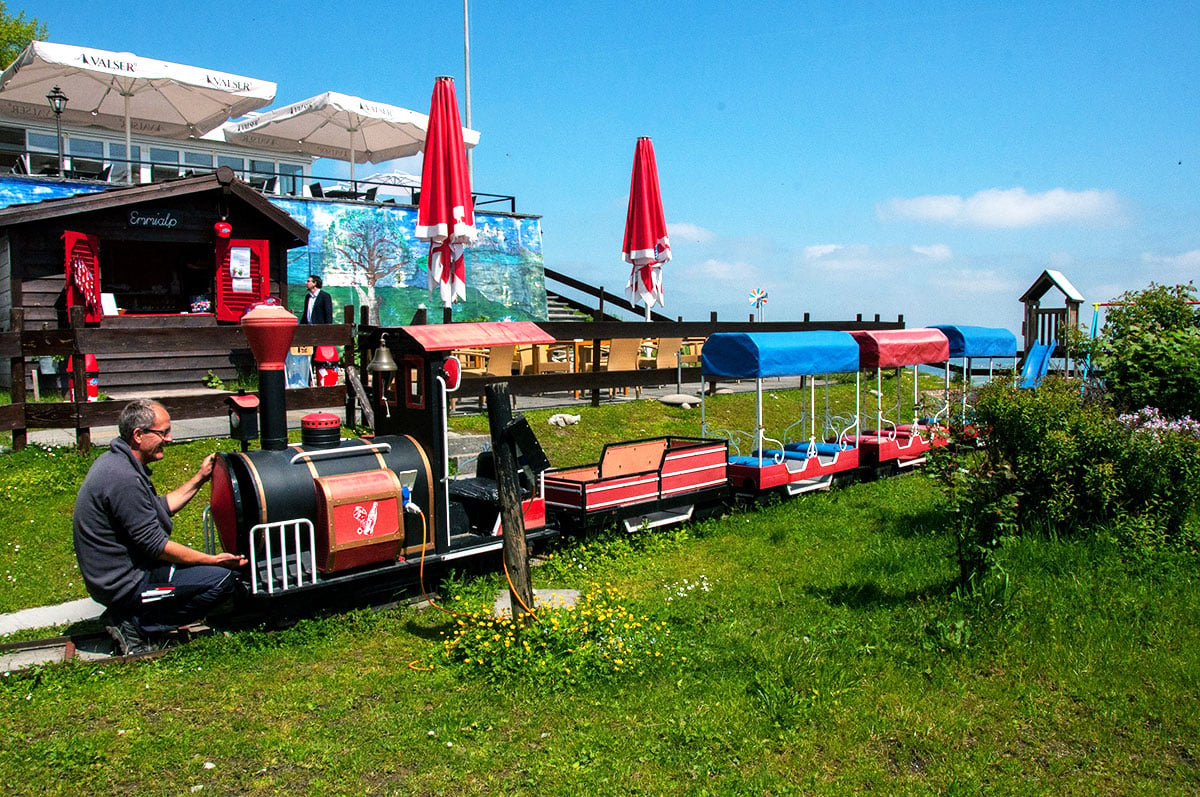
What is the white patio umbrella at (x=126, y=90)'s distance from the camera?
1803cm

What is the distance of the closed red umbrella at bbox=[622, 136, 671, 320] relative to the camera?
17016 mm

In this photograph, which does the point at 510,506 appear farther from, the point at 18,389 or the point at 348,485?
the point at 18,389

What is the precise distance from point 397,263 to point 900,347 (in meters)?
14.0

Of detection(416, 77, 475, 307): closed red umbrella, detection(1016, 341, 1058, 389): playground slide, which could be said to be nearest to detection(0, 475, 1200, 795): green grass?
detection(416, 77, 475, 307): closed red umbrella

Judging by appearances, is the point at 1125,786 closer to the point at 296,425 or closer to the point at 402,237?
the point at 296,425

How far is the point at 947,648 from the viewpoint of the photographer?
602 centimetres

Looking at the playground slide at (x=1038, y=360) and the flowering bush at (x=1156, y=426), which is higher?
the playground slide at (x=1038, y=360)

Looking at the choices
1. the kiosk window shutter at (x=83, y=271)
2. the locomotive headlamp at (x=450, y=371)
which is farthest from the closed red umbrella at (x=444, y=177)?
the kiosk window shutter at (x=83, y=271)

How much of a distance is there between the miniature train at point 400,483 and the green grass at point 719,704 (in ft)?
1.67

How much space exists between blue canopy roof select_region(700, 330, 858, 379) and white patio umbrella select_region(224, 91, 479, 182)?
47.5 ft

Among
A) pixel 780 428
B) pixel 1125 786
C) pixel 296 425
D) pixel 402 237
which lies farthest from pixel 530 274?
pixel 1125 786

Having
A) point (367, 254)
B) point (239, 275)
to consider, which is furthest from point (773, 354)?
point (367, 254)

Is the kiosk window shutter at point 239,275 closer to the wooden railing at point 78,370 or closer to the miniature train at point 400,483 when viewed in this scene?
the wooden railing at point 78,370

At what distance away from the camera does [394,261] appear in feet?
74.8
